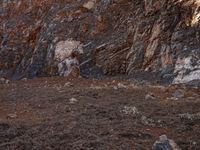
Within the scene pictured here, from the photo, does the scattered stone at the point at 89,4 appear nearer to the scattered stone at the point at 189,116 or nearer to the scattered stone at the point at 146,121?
the scattered stone at the point at 189,116

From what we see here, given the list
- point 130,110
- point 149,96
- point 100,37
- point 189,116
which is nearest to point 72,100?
point 149,96

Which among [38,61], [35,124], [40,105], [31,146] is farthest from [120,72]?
[31,146]

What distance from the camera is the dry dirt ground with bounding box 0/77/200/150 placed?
299 inches

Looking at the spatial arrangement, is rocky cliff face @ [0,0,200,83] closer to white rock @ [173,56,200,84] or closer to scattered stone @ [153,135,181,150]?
white rock @ [173,56,200,84]

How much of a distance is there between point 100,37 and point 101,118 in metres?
10.8

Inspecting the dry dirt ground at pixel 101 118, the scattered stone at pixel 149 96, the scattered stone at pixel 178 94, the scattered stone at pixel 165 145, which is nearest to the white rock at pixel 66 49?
the dry dirt ground at pixel 101 118

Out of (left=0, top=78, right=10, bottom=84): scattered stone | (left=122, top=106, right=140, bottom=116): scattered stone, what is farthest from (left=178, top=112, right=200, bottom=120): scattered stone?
(left=0, top=78, right=10, bottom=84): scattered stone

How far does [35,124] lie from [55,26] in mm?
13362

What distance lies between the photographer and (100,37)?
65.2 feet

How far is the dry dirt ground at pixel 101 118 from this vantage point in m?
7.60

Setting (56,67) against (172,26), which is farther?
(56,67)

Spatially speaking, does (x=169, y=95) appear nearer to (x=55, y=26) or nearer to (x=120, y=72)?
(x=120, y=72)

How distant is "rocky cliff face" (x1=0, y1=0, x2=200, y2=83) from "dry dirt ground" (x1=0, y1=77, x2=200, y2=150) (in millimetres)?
2485

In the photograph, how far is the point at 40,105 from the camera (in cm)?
1165
